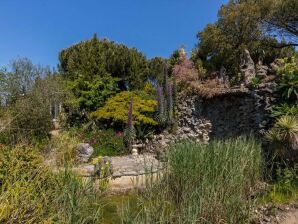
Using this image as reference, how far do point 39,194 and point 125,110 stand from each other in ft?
29.1

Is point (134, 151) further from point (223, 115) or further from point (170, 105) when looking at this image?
point (223, 115)

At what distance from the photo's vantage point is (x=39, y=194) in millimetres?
4242

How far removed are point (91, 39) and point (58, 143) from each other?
Result: 8.75m

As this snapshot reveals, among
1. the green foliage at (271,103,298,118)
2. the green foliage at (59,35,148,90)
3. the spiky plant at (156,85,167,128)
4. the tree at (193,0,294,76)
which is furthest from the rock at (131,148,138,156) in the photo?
the tree at (193,0,294,76)

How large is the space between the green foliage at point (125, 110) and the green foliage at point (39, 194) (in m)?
7.34

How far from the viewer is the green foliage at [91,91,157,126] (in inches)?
488

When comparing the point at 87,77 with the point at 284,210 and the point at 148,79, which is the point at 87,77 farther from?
the point at 284,210

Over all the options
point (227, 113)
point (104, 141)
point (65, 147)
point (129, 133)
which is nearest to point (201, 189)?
point (65, 147)

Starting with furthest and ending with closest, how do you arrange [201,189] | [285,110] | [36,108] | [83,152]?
1. [36,108]
2. [83,152]
3. [285,110]
4. [201,189]

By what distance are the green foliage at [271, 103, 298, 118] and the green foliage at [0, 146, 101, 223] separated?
5132mm

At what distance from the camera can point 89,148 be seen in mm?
10594

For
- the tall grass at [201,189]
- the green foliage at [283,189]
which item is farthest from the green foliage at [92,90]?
the green foliage at [283,189]

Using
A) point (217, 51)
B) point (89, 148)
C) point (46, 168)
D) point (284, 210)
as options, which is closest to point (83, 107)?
point (89, 148)

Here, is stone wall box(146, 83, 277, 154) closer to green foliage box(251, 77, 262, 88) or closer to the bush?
green foliage box(251, 77, 262, 88)
